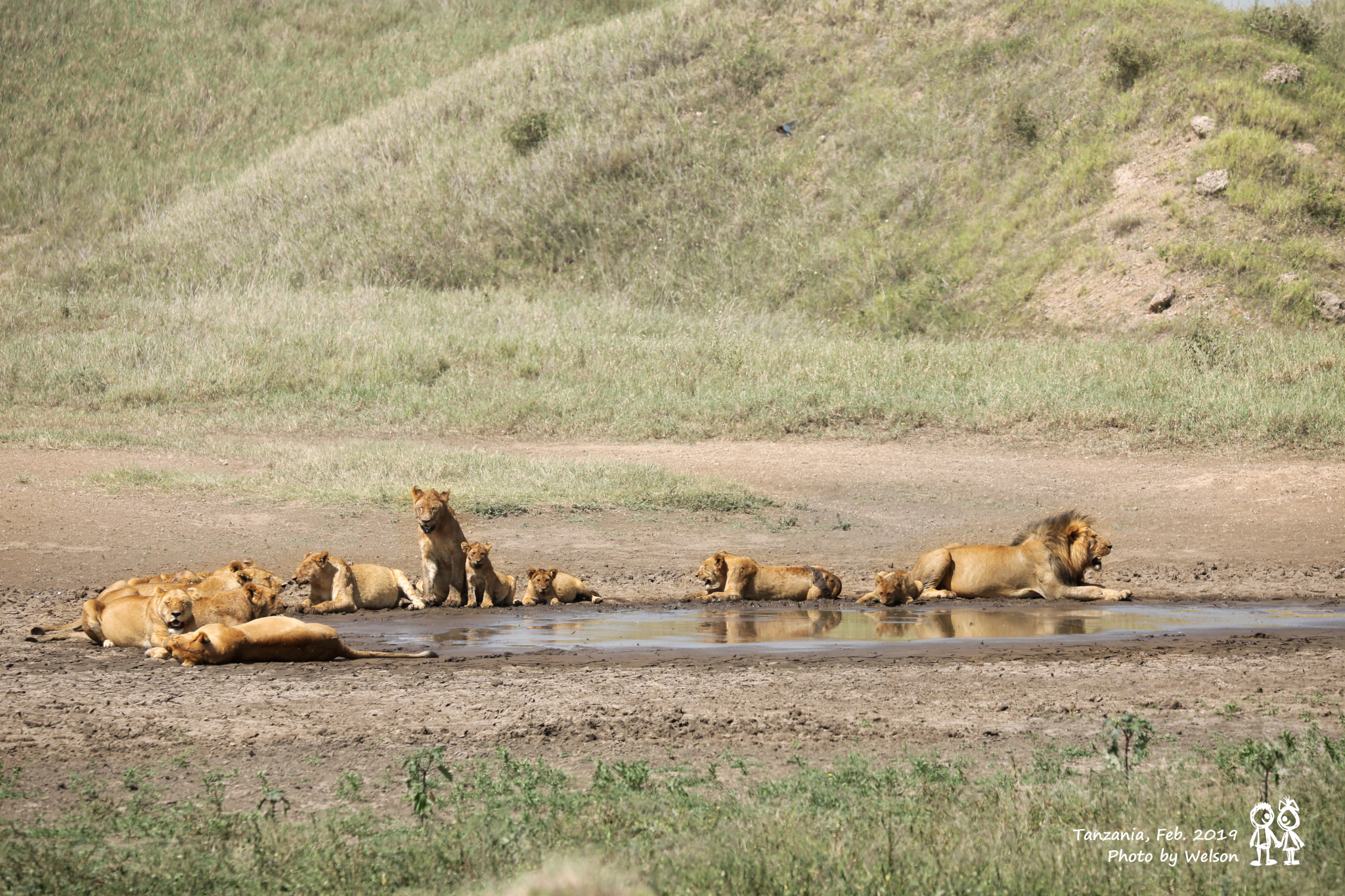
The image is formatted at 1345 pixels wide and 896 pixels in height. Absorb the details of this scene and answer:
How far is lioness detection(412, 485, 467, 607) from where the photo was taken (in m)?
10.4

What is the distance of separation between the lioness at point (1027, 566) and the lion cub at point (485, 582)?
11.4 ft

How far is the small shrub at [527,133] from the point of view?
3681cm

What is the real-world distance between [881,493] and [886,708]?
857cm

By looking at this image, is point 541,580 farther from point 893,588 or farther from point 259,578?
point 893,588

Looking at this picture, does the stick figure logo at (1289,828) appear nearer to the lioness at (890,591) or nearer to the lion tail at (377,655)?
the lion tail at (377,655)

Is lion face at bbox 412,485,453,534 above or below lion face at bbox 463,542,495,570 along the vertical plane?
above

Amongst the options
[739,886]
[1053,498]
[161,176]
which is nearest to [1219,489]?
[1053,498]

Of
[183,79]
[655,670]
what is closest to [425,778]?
[655,670]

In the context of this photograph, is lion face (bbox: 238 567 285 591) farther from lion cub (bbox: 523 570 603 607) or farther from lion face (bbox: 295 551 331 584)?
lion cub (bbox: 523 570 603 607)

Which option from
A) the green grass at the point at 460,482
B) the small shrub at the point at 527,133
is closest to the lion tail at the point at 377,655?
the green grass at the point at 460,482

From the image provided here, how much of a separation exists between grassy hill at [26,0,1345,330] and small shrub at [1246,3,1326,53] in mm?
210

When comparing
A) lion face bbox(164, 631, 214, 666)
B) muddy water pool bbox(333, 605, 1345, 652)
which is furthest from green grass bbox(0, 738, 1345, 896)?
muddy water pool bbox(333, 605, 1345, 652)

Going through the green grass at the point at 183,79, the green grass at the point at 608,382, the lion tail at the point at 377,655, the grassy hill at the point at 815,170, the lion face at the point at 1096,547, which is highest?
the green grass at the point at 183,79

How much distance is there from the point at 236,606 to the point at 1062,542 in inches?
266
